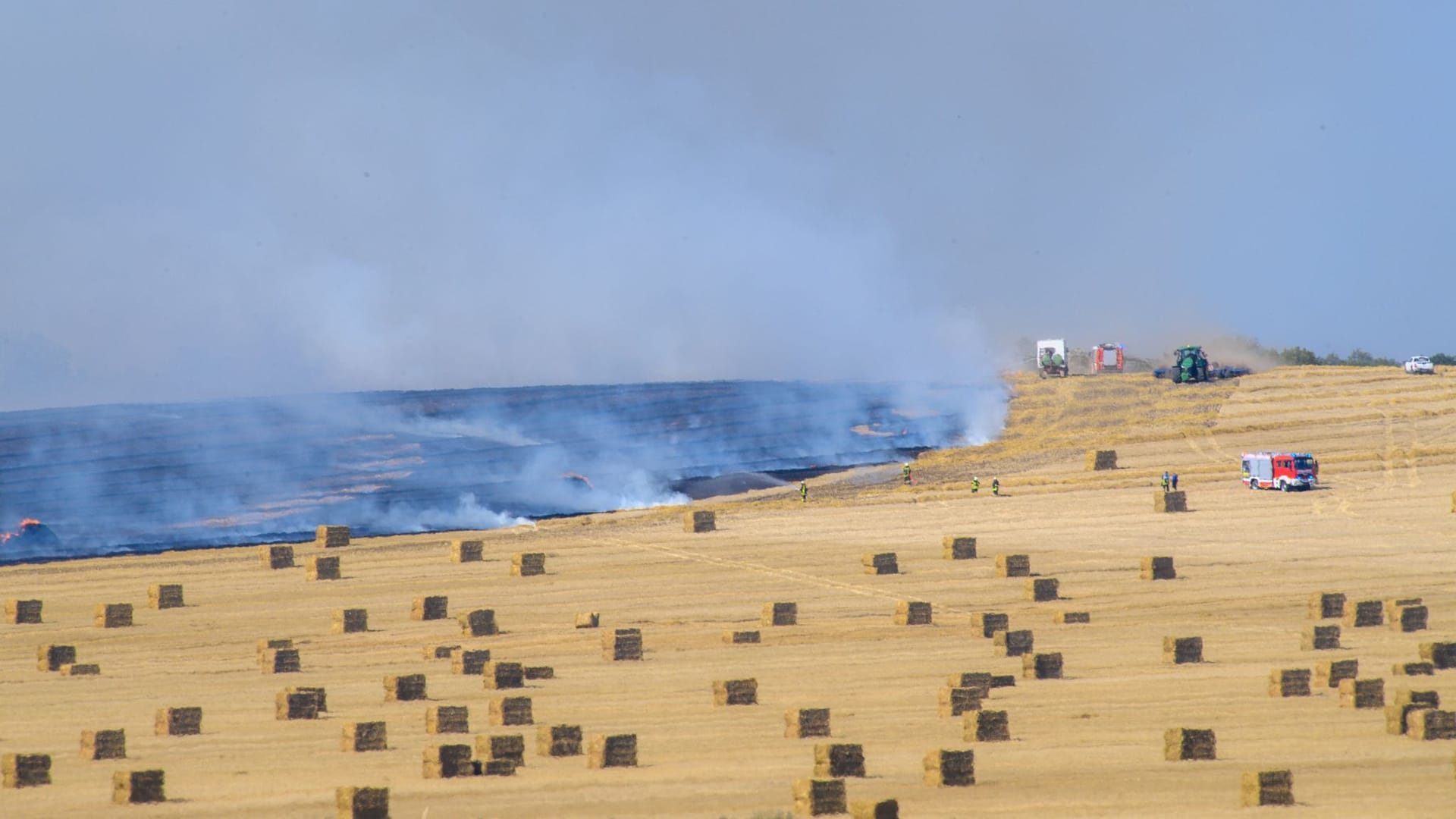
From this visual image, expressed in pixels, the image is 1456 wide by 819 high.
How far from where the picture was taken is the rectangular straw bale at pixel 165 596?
57219mm

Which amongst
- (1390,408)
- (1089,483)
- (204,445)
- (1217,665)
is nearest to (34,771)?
(1217,665)

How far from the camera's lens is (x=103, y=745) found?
118 ft

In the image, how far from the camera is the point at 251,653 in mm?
50281

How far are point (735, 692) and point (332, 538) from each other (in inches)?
1257

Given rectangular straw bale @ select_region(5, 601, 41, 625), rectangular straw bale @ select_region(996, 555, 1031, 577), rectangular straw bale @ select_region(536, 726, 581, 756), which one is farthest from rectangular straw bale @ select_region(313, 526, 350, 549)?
rectangular straw bale @ select_region(536, 726, 581, 756)

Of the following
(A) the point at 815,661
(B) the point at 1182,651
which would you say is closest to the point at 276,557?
(A) the point at 815,661

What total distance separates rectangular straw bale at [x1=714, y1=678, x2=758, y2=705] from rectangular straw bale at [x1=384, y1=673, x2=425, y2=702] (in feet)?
22.3

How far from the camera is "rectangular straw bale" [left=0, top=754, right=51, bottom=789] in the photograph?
32969 millimetres

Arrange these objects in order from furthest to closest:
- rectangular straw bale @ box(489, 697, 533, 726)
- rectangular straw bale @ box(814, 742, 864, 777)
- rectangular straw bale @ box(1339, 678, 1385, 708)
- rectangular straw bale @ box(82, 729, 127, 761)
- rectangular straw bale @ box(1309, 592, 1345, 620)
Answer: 1. rectangular straw bale @ box(1309, 592, 1345, 620)
2. rectangular straw bale @ box(1339, 678, 1385, 708)
3. rectangular straw bale @ box(489, 697, 533, 726)
4. rectangular straw bale @ box(82, 729, 127, 761)
5. rectangular straw bale @ box(814, 742, 864, 777)

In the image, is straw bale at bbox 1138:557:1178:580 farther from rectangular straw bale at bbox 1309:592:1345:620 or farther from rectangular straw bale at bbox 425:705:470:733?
rectangular straw bale at bbox 425:705:470:733

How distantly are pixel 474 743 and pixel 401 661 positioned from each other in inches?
529

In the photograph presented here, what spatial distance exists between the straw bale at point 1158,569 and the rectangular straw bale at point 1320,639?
10.2m

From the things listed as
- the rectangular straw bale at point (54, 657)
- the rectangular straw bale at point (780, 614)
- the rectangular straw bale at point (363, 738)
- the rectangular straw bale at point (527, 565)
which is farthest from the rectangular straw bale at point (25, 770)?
the rectangular straw bale at point (527, 565)

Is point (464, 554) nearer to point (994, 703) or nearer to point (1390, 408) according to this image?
point (994, 703)
